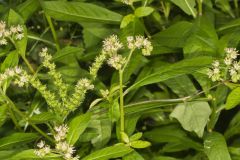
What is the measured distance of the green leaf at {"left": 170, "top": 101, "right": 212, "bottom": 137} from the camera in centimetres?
139

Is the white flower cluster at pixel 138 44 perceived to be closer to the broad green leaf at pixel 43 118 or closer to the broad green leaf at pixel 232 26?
the broad green leaf at pixel 43 118

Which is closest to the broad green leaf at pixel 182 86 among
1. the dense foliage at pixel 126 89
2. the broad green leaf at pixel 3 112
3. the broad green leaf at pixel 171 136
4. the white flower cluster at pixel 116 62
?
the dense foliage at pixel 126 89

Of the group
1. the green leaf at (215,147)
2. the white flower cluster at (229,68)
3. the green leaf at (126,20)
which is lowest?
the green leaf at (215,147)

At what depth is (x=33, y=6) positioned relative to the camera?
71.4 inches

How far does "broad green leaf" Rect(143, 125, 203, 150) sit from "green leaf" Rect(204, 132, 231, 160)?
10 cm

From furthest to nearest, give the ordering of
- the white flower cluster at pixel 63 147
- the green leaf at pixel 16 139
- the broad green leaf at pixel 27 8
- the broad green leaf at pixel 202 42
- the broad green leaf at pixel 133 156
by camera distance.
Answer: the broad green leaf at pixel 27 8, the broad green leaf at pixel 202 42, the green leaf at pixel 16 139, the broad green leaf at pixel 133 156, the white flower cluster at pixel 63 147

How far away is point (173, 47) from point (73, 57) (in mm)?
335

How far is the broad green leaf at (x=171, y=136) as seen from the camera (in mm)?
1480

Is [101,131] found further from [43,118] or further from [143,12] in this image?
[143,12]

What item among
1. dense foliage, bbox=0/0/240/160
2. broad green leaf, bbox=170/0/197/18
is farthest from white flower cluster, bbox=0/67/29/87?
broad green leaf, bbox=170/0/197/18

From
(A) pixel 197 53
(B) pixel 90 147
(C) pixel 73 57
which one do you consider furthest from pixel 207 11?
(B) pixel 90 147

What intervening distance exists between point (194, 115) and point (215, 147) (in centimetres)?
14

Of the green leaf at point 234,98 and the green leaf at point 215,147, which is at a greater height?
the green leaf at point 234,98

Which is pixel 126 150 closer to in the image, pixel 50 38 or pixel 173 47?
pixel 173 47
